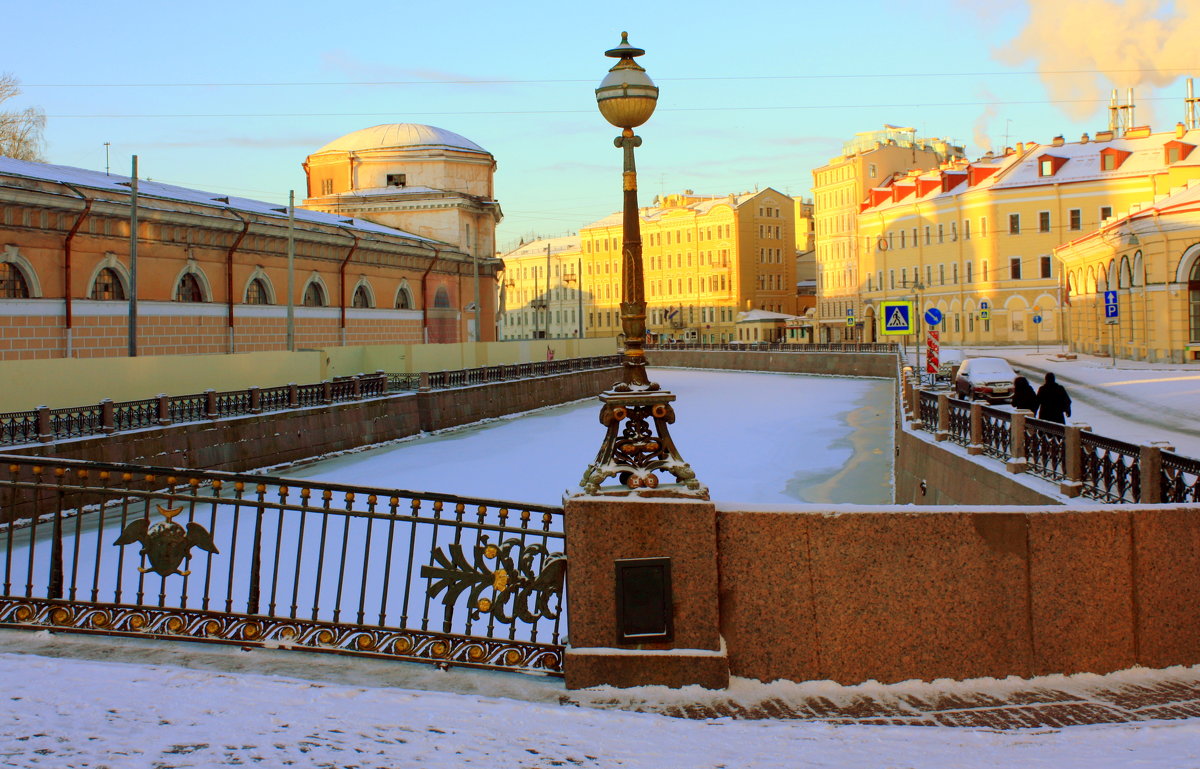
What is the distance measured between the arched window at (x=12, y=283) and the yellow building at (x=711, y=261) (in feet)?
226

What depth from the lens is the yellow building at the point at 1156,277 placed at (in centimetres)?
3253

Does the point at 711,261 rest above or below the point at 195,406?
above

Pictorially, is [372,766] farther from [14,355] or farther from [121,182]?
[121,182]

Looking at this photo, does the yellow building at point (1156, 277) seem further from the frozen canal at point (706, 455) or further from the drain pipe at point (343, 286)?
the drain pipe at point (343, 286)

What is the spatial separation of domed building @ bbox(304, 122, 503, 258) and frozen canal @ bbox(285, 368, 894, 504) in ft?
46.6

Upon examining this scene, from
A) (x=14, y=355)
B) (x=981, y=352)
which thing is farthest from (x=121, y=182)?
(x=981, y=352)

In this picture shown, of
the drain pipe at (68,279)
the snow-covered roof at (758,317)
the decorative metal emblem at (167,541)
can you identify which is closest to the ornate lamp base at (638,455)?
the decorative metal emblem at (167,541)

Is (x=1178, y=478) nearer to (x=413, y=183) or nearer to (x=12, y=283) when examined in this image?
(x=12, y=283)

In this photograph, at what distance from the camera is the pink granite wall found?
5422mm

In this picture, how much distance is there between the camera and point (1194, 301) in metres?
32.9

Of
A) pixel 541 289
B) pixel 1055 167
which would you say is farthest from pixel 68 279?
pixel 541 289

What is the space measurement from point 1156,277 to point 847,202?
5220 cm

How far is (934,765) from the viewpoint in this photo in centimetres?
441

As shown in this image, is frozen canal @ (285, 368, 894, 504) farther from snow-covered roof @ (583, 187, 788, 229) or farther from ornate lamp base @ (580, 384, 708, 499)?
snow-covered roof @ (583, 187, 788, 229)
